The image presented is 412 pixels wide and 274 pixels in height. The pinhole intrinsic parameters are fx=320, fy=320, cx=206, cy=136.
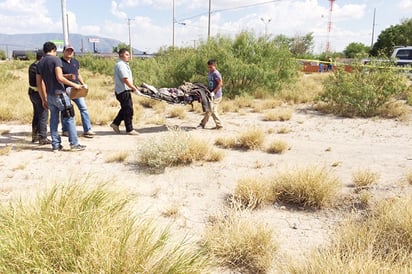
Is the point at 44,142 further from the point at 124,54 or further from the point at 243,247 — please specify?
the point at 243,247

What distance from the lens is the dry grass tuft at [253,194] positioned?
377cm

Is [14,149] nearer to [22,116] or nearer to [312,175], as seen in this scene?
[22,116]

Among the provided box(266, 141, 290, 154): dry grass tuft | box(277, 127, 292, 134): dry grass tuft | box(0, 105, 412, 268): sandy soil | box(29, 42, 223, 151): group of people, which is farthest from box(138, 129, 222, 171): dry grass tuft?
box(277, 127, 292, 134): dry grass tuft

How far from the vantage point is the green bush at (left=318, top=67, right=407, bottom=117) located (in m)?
9.51

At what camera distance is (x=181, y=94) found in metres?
7.43

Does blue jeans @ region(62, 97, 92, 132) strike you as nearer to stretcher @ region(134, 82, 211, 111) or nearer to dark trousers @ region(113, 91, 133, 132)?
dark trousers @ region(113, 91, 133, 132)

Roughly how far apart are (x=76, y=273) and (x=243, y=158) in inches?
156

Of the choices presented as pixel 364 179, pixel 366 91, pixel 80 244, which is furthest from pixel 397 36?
pixel 80 244

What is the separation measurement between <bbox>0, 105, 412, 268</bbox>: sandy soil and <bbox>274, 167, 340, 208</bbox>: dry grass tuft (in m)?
0.17

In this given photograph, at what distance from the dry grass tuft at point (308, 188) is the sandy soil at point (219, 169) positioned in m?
0.17

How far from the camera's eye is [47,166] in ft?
16.6

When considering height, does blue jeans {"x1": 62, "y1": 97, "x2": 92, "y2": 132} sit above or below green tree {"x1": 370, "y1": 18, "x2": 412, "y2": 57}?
below

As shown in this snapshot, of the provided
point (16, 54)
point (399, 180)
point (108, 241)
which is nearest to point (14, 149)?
point (108, 241)

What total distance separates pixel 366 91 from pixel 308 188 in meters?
6.96
